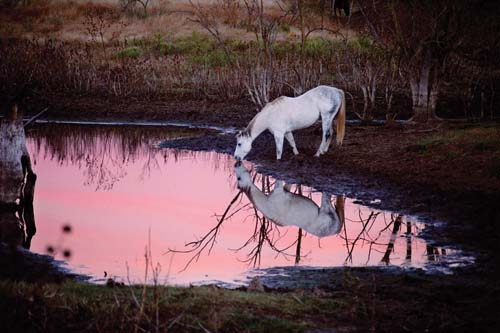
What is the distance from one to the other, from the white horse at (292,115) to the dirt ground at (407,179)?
458 mm

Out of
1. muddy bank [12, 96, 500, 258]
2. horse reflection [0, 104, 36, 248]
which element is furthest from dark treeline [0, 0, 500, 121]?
horse reflection [0, 104, 36, 248]

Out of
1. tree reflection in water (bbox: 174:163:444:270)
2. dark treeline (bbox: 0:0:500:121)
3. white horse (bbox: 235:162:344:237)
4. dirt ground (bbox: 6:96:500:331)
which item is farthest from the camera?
dark treeline (bbox: 0:0:500:121)

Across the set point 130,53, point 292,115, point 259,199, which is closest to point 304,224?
point 259,199

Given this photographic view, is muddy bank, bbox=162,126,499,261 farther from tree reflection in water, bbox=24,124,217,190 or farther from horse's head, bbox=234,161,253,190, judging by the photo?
tree reflection in water, bbox=24,124,217,190

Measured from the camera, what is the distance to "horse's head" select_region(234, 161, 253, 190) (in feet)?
52.1

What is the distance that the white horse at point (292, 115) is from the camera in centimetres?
1723

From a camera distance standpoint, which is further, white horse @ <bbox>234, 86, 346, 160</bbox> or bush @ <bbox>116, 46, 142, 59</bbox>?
bush @ <bbox>116, 46, 142, 59</bbox>

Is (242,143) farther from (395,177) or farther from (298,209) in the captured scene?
(298,209)

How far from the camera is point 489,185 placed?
1315 centimetres

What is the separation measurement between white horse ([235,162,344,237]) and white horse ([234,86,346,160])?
1.79 metres

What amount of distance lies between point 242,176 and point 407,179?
3713 mm

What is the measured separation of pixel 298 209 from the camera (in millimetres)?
13547

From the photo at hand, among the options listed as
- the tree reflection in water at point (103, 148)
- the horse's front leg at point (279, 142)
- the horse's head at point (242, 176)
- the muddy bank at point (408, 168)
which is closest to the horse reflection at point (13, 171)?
the muddy bank at point (408, 168)

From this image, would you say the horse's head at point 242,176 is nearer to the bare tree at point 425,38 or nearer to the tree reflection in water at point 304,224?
the tree reflection in water at point 304,224
